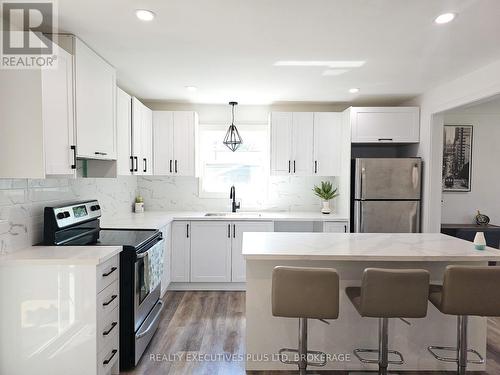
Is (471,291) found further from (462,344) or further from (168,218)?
(168,218)

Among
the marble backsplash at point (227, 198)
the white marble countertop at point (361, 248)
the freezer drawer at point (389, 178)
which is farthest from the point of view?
the marble backsplash at point (227, 198)

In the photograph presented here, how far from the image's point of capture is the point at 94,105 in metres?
2.43

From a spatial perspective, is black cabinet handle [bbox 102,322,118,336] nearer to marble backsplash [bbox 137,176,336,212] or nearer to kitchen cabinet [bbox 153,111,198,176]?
kitchen cabinet [bbox 153,111,198,176]

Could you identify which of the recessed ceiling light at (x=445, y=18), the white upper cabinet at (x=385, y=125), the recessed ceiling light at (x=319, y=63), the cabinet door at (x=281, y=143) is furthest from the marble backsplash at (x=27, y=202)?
the white upper cabinet at (x=385, y=125)

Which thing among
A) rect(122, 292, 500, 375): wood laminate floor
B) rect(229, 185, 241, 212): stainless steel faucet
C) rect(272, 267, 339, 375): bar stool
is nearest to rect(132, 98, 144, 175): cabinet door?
rect(229, 185, 241, 212): stainless steel faucet

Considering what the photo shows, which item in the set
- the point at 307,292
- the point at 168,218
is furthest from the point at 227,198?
the point at 307,292

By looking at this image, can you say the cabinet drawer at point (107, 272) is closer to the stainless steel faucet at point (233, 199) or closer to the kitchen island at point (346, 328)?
the kitchen island at point (346, 328)

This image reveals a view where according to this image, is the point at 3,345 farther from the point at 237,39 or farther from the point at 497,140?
the point at 497,140

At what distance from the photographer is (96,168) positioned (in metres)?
2.83

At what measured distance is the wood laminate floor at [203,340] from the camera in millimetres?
2383

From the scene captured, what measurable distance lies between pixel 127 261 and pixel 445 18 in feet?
8.85

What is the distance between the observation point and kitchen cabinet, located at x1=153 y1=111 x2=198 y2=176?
4184mm

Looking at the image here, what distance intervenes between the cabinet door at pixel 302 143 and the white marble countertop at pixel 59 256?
2.65m

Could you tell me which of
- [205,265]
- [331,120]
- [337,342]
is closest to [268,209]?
[205,265]
